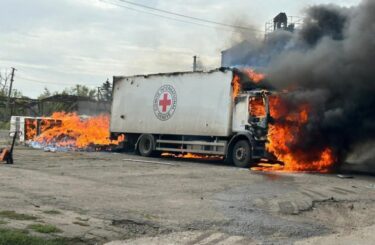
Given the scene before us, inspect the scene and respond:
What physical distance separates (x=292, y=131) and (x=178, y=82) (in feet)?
18.6

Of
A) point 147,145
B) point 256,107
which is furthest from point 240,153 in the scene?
point 147,145

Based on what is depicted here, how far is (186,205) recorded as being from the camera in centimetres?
811

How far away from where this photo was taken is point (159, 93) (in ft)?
65.2

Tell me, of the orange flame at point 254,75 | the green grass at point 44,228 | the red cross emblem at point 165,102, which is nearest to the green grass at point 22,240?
the green grass at point 44,228

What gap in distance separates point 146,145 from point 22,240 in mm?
15346

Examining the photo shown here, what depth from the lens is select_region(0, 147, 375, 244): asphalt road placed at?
6.12 m

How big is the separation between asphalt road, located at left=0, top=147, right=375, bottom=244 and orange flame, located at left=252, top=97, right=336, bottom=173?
8.07ft

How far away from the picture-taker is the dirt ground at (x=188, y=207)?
19.9ft

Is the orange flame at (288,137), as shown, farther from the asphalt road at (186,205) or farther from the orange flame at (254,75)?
the asphalt road at (186,205)

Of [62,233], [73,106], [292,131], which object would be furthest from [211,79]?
[73,106]

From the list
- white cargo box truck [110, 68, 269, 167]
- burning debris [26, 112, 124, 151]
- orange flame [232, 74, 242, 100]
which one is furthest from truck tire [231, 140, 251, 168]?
burning debris [26, 112, 124, 151]

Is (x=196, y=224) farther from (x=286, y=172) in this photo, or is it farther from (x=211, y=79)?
(x=211, y=79)

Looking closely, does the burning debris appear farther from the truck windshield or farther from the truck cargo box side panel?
the truck windshield

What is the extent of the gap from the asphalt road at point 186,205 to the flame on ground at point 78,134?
33.8 feet
